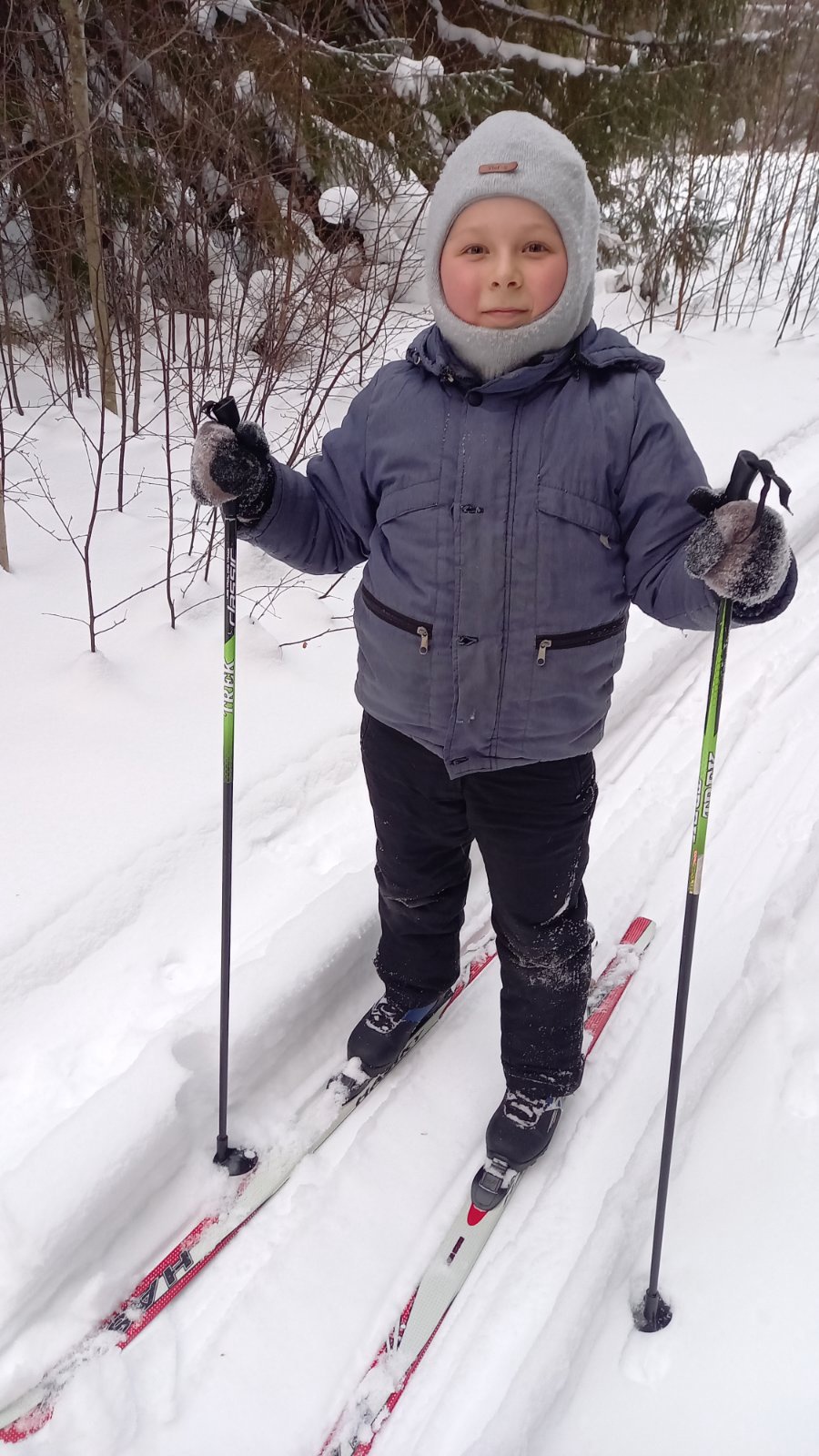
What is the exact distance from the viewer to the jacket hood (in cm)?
135

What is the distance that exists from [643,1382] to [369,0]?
7301mm

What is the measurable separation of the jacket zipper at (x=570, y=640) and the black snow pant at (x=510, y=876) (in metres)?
0.22

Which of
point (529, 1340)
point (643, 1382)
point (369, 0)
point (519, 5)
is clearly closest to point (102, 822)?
point (529, 1340)

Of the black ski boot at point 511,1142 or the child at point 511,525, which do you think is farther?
the black ski boot at point 511,1142

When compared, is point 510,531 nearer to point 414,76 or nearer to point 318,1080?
point 318,1080

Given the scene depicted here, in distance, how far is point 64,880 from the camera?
2305mm

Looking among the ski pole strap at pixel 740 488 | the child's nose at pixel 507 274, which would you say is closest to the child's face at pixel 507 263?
the child's nose at pixel 507 274

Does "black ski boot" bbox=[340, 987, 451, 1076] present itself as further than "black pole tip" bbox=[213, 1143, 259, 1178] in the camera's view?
Yes

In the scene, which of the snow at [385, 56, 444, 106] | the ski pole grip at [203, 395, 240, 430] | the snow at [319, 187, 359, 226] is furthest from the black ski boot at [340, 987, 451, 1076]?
the snow at [385, 56, 444, 106]

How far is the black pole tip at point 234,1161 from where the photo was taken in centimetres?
180

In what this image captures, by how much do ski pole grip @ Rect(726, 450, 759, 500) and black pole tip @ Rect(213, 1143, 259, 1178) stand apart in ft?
4.98

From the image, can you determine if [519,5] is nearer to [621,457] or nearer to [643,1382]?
[621,457]

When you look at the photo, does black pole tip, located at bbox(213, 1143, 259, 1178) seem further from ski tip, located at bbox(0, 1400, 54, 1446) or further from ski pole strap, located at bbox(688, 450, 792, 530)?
ski pole strap, located at bbox(688, 450, 792, 530)

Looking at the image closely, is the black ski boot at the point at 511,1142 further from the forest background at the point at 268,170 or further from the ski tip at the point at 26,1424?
the forest background at the point at 268,170
